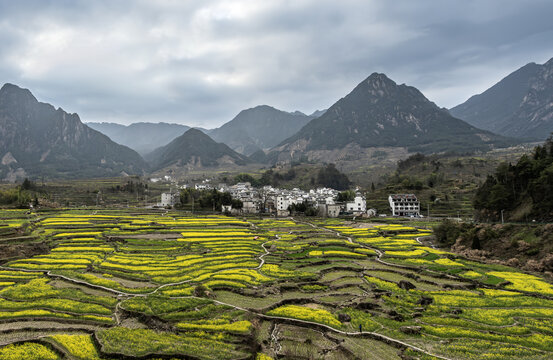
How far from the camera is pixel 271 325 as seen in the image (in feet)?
76.4

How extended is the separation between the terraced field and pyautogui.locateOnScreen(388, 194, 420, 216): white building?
175ft

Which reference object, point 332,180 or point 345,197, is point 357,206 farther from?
point 332,180

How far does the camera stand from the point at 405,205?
3937 inches

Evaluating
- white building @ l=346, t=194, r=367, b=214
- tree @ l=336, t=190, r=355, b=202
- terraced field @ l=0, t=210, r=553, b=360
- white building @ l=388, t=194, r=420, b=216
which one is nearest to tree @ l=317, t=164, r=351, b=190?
tree @ l=336, t=190, r=355, b=202

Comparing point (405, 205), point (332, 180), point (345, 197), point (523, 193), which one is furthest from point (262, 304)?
point (332, 180)

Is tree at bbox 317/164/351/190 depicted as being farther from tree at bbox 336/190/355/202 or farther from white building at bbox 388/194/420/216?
white building at bbox 388/194/420/216

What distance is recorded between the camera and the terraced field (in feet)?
63.3

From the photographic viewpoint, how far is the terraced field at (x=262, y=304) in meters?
19.3

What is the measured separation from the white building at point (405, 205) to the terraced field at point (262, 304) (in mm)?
53272

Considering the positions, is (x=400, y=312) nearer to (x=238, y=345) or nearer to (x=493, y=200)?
(x=238, y=345)

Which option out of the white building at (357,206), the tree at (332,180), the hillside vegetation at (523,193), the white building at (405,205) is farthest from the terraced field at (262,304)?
the tree at (332,180)

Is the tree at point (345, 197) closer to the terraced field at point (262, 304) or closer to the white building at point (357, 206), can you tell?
the white building at point (357, 206)

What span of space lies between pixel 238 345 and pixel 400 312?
42.0 feet

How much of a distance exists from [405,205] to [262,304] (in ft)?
274
